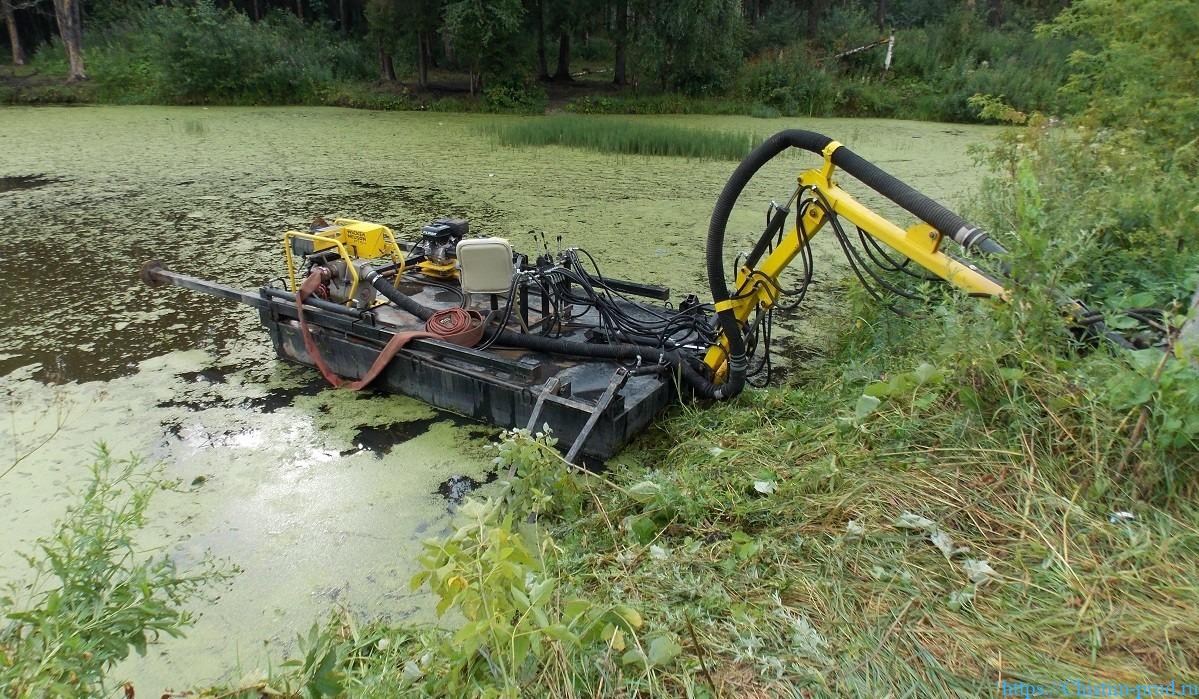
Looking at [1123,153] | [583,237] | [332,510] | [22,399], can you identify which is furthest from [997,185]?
[22,399]

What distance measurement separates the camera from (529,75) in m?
15.5

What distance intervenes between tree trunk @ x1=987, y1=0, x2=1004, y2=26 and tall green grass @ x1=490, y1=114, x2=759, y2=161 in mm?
13013

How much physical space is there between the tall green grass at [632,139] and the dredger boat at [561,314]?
15.6 ft

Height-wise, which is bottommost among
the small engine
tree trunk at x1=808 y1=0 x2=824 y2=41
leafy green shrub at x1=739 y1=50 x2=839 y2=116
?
the small engine

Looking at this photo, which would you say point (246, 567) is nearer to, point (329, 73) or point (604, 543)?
point (604, 543)

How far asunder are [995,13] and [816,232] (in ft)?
65.0

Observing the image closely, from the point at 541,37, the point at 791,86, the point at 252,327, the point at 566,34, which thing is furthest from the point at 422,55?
the point at 252,327

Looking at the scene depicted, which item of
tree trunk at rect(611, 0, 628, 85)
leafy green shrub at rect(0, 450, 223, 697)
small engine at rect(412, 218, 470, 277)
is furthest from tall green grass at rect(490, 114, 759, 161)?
leafy green shrub at rect(0, 450, 223, 697)

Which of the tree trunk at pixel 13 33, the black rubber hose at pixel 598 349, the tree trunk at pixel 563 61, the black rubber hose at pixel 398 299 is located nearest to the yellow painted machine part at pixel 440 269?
the black rubber hose at pixel 398 299

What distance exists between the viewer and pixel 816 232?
2674 mm

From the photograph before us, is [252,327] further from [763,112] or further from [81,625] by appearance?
[763,112]

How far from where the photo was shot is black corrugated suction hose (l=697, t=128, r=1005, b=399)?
7.15 feet

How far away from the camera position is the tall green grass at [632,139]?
8.62 metres

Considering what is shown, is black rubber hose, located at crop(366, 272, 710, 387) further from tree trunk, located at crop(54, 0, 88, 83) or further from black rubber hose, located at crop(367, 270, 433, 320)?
tree trunk, located at crop(54, 0, 88, 83)
